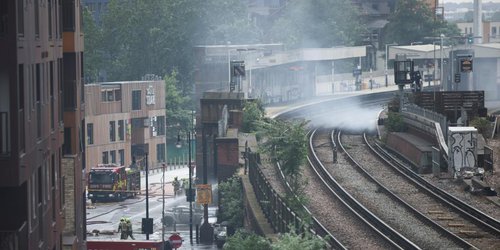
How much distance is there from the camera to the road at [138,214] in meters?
65.5

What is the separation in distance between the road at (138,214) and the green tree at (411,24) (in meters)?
84.9

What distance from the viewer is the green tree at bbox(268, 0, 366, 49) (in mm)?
157500

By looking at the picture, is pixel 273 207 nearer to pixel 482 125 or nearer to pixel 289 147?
pixel 289 147

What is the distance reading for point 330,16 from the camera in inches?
6614

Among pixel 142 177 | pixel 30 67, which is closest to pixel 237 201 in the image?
pixel 30 67

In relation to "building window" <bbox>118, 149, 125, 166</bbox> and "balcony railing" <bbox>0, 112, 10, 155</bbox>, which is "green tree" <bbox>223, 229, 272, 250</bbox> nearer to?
"balcony railing" <bbox>0, 112, 10, 155</bbox>

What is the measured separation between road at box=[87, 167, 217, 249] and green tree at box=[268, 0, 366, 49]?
215 ft

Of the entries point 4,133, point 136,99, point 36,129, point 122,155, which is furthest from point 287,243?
point 136,99

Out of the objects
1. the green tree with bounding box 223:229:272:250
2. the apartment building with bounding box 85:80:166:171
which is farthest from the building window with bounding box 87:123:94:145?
the green tree with bounding box 223:229:272:250

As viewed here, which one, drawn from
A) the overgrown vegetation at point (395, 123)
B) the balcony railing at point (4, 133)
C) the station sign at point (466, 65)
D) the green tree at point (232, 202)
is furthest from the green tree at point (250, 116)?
the balcony railing at point (4, 133)

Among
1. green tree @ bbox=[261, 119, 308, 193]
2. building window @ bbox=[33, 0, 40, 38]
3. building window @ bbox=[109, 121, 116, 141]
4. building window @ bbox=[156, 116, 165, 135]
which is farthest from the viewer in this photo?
building window @ bbox=[156, 116, 165, 135]

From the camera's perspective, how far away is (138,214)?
7575cm

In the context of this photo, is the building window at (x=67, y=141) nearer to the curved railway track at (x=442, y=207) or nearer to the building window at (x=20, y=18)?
the curved railway track at (x=442, y=207)

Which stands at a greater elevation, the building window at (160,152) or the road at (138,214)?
the building window at (160,152)
